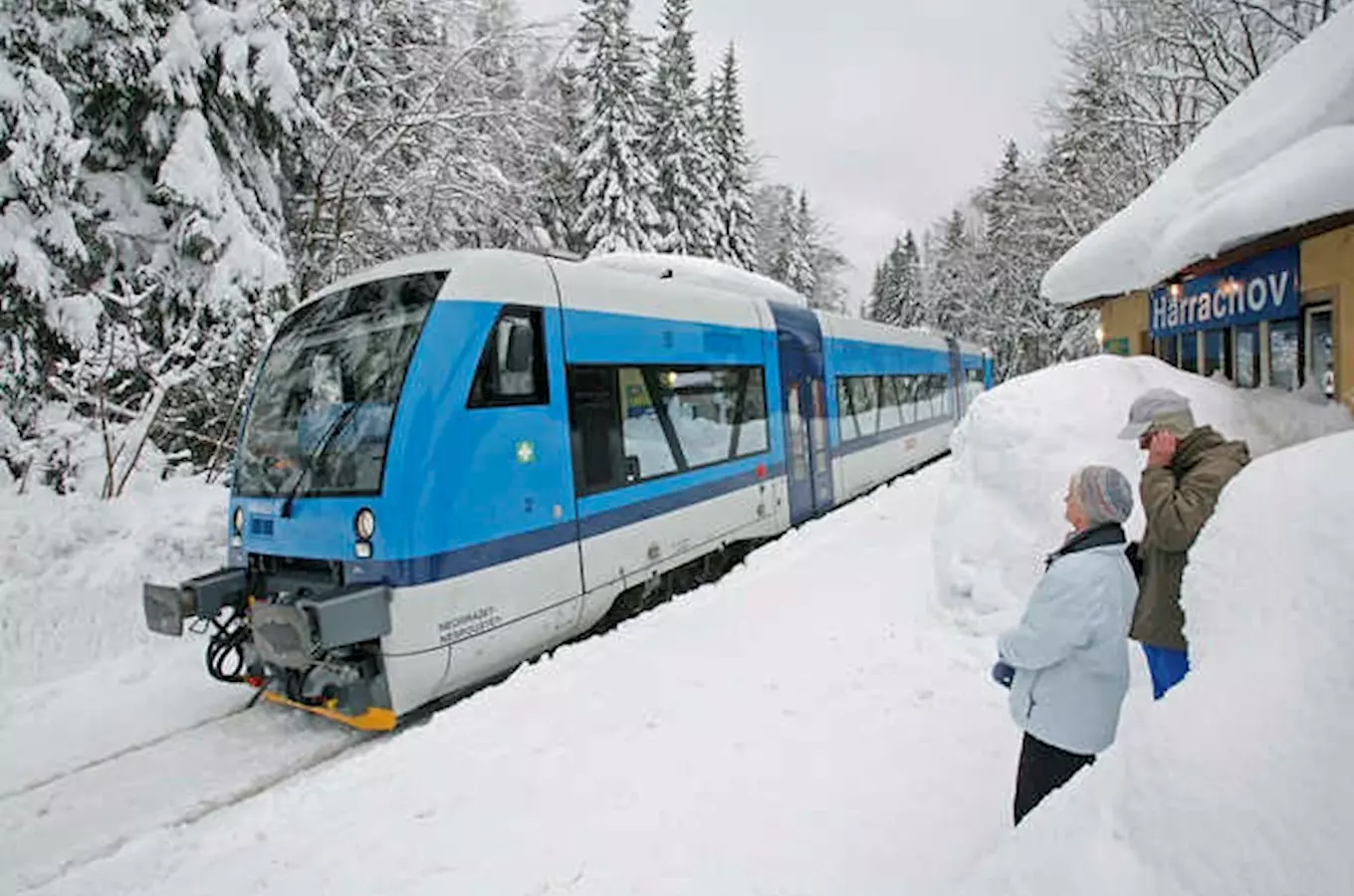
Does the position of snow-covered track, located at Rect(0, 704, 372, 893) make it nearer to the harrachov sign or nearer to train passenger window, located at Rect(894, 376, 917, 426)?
the harrachov sign

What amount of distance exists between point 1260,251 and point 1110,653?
6205mm

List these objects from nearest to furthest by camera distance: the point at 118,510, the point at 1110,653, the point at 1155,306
→ the point at 1110,653, the point at 118,510, the point at 1155,306

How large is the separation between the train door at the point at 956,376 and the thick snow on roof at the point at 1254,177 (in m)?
10.1

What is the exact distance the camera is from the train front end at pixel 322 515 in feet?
13.8

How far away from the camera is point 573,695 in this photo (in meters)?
4.25

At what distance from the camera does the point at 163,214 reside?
362 inches

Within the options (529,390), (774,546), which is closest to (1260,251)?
(774,546)

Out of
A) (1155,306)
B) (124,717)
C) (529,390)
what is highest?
(1155,306)

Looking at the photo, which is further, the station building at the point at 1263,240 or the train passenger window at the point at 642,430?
the train passenger window at the point at 642,430

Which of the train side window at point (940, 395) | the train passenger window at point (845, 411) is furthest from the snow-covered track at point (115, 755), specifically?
the train side window at point (940, 395)

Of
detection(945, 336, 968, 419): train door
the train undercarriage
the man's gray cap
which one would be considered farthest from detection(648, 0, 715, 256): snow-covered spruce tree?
the man's gray cap

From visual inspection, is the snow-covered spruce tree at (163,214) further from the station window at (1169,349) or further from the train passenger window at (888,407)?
the station window at (1169,349)

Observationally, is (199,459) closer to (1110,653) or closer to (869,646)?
(869,646)

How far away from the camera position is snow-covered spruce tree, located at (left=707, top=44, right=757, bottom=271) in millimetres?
31328
